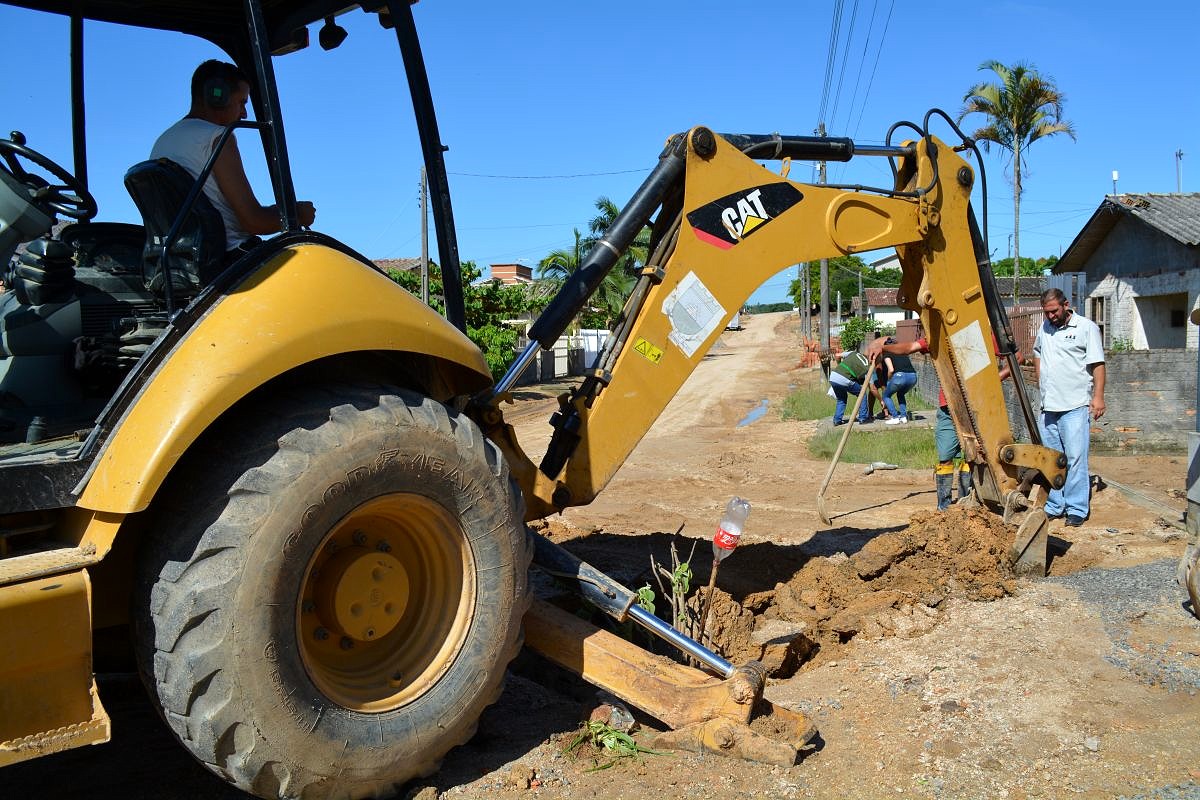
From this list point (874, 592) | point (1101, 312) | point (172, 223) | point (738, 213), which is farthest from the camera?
point (1101, 312)

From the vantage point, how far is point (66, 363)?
354 centimetres

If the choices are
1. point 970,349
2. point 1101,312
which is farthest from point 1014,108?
point 970,349

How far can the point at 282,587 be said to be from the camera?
2898mm

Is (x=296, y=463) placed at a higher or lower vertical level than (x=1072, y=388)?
higher

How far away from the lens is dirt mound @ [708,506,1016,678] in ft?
15.8

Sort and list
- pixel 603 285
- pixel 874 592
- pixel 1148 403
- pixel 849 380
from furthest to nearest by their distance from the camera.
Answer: pixel 603 285, pixel 849 380, pixel 1148 403, pixel 874 592

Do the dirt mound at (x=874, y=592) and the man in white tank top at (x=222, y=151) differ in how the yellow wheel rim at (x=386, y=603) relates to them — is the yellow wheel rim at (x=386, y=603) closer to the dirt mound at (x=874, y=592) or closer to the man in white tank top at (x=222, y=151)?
the man in white tank top at (x=222, y=151)

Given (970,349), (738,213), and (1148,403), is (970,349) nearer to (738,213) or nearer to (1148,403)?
(738,213)

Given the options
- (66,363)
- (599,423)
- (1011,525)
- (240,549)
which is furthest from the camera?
(1011,525)

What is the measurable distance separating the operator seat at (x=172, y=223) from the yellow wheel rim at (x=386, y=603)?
101 centimetres

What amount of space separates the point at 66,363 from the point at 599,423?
2.18 meters

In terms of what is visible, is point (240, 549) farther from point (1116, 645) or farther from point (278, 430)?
point (1116, 645)

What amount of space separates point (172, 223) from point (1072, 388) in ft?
21.8

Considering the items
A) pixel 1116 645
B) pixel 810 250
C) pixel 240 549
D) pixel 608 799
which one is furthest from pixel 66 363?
pixel 1116 645
